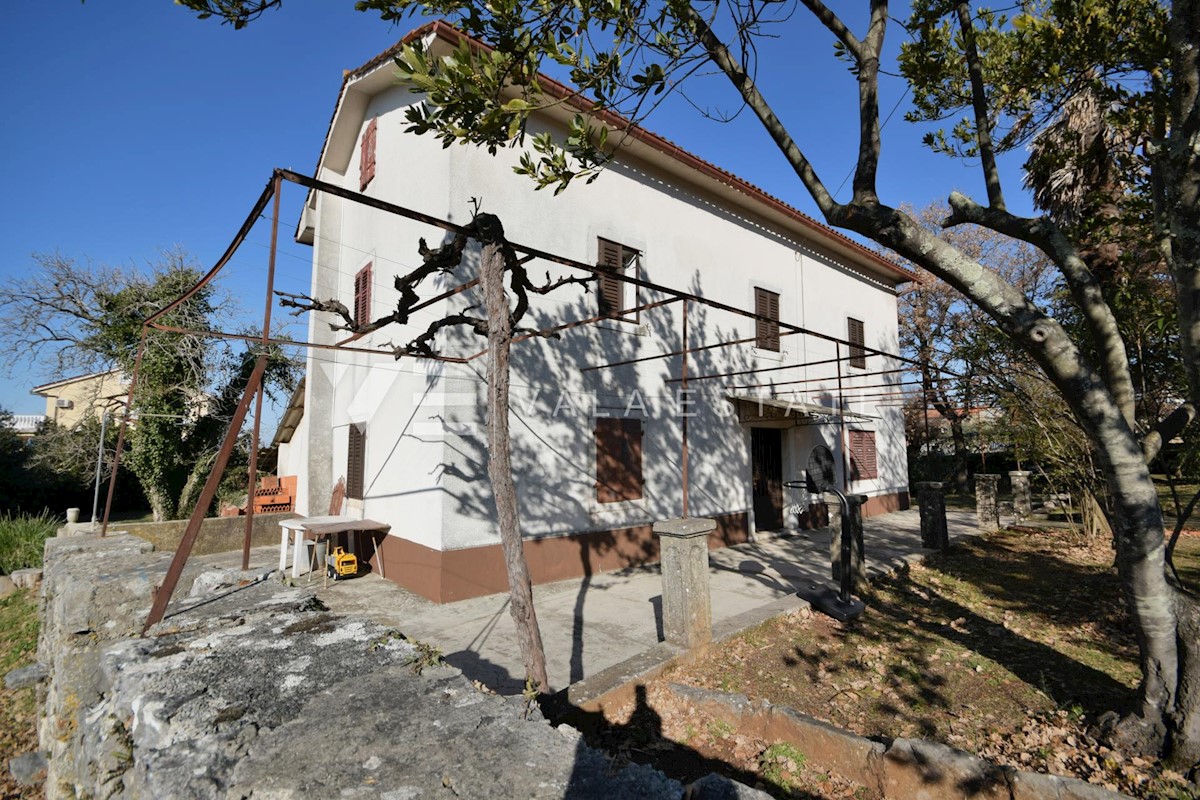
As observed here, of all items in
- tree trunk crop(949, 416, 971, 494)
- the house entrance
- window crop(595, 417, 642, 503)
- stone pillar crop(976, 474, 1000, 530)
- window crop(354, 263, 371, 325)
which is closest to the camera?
window crop(595, 417, 642, 503)

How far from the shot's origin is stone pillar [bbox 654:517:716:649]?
16.7 feet

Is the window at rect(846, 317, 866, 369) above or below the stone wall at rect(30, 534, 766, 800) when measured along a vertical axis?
above

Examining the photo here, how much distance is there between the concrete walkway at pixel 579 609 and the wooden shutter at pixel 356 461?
5.47 ft

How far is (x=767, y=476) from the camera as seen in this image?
12.0 meters

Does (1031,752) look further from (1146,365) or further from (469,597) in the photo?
(1146,365)

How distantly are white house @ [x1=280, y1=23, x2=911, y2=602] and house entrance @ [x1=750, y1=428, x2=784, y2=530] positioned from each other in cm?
4

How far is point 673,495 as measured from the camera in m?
9.64

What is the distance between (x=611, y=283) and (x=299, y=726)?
8410 mm

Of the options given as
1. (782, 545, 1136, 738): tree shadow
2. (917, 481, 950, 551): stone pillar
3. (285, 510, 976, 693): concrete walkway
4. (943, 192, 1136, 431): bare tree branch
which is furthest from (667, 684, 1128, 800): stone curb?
(917, 481, 950, 551): stone pillar

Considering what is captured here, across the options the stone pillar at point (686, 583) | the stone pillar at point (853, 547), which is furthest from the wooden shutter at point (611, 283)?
the stone pillar at point (686, 583)

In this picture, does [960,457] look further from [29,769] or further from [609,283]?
[29,769]

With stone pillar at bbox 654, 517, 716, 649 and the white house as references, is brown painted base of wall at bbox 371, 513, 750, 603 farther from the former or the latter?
stone pillar at bbox 654, 517, 716, 649

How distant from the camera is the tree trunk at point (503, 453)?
355 centimetres

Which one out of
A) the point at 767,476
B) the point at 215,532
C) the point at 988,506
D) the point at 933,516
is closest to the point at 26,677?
the point at 215,532
